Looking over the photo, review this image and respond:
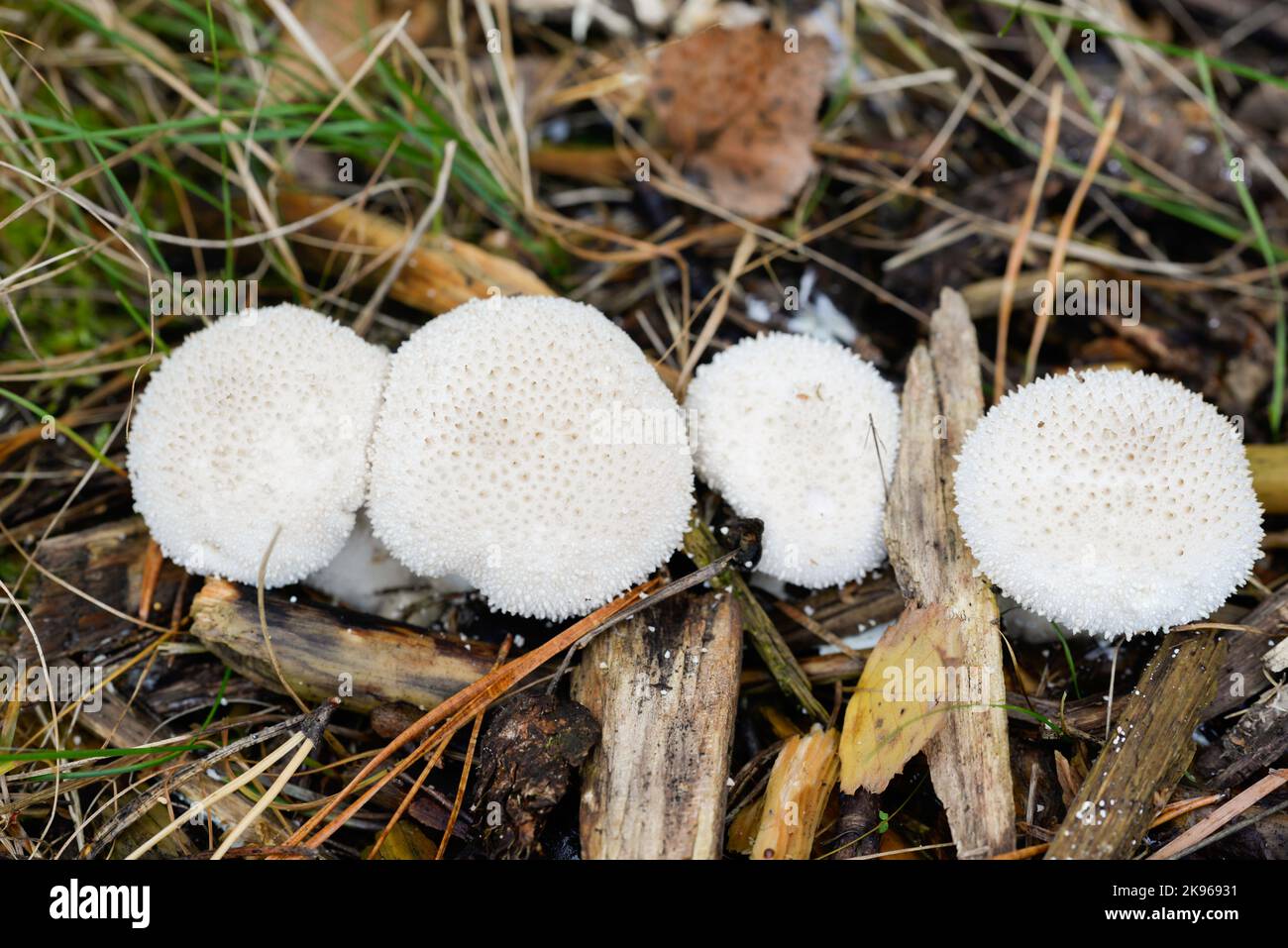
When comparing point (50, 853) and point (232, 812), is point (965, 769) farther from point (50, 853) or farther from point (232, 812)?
point (50, 853)

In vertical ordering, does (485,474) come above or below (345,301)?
below

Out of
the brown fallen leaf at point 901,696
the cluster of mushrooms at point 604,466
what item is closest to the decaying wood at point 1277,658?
the cluster of mushrooms at point 604,466

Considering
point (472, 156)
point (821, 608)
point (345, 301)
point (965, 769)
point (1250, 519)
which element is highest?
point (472, 156)

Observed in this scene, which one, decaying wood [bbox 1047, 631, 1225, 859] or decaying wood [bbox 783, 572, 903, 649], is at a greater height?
decaying wood [bbox 783, 572, 903, 649]

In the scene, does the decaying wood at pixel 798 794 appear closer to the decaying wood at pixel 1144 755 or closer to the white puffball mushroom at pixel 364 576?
the decaying wood at pixel 1144 755

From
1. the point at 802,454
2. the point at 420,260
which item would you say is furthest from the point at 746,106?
the point at 802,454

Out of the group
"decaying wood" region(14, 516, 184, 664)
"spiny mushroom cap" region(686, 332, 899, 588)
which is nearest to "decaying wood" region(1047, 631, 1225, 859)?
"spiny mushroom cap" region(686, 332, 899, 588)

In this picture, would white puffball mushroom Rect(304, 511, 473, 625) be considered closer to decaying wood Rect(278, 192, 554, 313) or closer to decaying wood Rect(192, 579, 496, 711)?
decaying wood Rect(192, 579, 496, 711)

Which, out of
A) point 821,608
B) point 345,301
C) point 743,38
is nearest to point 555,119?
point 743,38
